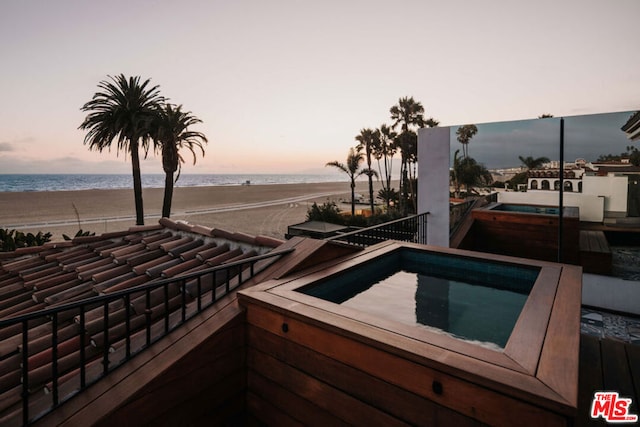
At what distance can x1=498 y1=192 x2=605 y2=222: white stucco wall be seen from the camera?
19.3ft

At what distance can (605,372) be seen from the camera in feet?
8.97

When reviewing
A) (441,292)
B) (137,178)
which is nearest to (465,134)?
(441,292)

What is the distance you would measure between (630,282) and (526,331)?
533 centimetres

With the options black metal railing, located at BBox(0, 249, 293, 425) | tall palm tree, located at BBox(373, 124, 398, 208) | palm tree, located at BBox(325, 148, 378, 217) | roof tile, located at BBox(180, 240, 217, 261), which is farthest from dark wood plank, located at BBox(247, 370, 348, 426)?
tall palm tree, located at BBox(373, 124, 398, 208)

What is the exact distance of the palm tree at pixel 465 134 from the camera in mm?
6914

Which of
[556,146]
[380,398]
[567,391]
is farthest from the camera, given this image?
[556,146]

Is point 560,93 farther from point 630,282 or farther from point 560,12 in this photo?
Result: point 630,282

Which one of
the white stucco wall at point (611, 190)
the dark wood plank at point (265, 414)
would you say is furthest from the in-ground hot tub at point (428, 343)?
the white stucco wall at point (611, 190)

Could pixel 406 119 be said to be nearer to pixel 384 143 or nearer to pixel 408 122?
pixel 408 122

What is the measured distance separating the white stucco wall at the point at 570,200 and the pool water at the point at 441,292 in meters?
3.46

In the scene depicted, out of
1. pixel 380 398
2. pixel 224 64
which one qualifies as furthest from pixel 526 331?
pixel 224 64

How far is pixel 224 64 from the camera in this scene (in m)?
13.9

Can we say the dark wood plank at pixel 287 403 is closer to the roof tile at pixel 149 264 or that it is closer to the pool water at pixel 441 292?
the pool water at pixel 441 292

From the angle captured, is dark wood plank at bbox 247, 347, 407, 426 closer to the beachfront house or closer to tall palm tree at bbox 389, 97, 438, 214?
the beachfront house
